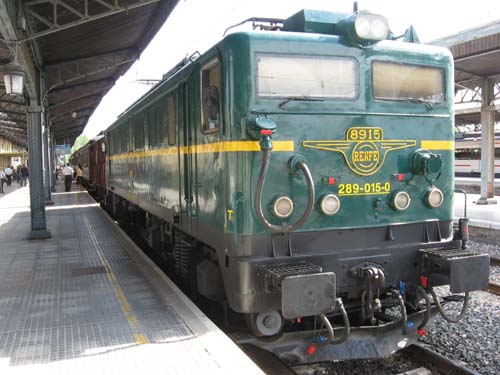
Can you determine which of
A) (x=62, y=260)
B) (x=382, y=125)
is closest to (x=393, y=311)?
(x=382, y=125)

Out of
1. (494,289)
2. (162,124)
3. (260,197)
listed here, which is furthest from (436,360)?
(162,124)

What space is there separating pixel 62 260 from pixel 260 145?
19.6 ft

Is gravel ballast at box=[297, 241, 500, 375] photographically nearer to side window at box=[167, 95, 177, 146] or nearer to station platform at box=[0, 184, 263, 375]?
station platform at box=[0, 184, 263, 375]

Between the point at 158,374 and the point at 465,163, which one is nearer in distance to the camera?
the point at 158,374

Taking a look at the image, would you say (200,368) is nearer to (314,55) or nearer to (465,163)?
(314,55)

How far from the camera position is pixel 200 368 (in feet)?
13.2

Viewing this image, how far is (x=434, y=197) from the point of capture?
5.27 meters

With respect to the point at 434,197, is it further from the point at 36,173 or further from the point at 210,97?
the point at 36,173

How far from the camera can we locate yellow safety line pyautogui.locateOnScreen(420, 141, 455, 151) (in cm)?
535

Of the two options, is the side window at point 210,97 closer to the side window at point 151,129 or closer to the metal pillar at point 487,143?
the side window at point 151,129

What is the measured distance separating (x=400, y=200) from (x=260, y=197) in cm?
161

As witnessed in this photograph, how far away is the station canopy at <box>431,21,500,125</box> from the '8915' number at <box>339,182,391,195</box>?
788cm

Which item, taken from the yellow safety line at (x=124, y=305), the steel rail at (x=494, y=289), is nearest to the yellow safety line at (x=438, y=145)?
the steel rail at (x=494, y=289)

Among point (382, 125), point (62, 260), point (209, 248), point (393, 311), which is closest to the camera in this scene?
point (382, 125)
